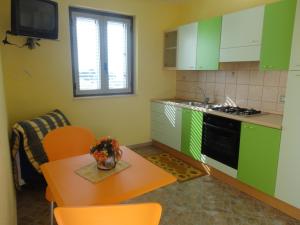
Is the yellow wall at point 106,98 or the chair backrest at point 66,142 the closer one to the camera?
the chair backrest at point 66,142

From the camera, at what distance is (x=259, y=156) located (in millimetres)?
2373

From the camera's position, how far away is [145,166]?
1.52m

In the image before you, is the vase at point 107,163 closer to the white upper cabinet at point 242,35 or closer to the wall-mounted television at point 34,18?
the wall-mounted television at point 34,18

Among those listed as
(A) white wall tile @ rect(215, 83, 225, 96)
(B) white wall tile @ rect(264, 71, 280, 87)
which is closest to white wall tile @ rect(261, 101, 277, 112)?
(B) white wall tile @ rect(264, 71, 280, 87)

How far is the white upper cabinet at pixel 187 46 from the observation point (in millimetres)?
3357

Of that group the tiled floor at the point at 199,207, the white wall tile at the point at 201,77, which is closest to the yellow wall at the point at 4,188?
the tiled floor at the point at 199,207

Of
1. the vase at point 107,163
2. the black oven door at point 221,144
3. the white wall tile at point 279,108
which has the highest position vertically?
the white wall tile at point 279,108

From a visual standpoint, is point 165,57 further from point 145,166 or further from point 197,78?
point 145,166

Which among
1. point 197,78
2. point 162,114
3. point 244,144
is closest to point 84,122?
point 162,114

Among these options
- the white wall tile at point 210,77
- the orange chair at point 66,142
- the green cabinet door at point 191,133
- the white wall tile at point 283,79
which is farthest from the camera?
the white wall tile at point 210,77

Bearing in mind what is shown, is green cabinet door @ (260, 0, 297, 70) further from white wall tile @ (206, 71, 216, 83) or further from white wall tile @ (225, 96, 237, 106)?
white wall tile @ (206, 71, 216, 83)

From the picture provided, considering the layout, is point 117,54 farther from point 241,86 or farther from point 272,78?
point 272,78

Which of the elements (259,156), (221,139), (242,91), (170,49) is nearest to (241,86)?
(242,91)

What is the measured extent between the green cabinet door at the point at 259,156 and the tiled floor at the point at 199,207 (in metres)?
0.23
